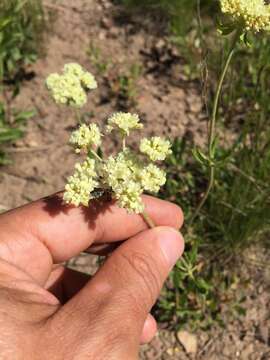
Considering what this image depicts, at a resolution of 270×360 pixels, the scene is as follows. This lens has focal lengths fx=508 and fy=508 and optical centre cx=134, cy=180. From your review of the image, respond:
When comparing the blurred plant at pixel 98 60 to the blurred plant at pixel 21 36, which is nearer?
the blurred plant at pixel 21 36

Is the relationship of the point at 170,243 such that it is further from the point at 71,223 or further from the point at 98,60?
the point at 98,60

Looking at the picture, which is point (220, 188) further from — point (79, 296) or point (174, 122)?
point (79, 296)

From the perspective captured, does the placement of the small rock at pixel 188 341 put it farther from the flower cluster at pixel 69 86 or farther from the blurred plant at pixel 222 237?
the flower cluster at pixel 69 86

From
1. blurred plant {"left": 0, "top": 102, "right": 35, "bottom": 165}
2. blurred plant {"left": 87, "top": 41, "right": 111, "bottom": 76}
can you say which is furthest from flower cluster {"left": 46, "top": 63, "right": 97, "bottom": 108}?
blurred plant {"left": 87, "top": 41, "right": 111, "bottom": 76}

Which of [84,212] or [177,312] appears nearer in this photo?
[84,212]

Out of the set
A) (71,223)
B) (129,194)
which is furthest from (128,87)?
(129,194)

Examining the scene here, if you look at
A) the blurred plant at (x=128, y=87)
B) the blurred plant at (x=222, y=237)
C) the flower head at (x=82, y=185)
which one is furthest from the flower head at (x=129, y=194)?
the blurred plant at (x=128, y=87)

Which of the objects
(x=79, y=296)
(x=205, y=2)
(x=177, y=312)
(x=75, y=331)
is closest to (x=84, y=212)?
(x=79, y=296)
